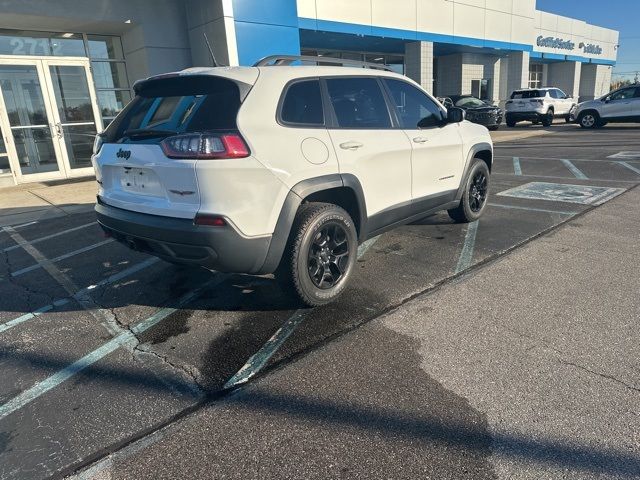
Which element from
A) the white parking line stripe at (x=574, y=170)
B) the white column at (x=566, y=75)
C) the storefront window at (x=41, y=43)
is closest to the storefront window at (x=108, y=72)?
the storefront window at (x=41, y=43)

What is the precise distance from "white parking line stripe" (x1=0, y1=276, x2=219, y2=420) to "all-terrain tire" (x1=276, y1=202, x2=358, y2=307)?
1057mm

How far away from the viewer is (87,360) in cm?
305

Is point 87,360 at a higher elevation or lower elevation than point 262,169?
lower

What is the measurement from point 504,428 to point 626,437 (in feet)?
1.81

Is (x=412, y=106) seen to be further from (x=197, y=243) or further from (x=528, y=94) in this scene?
(x=528, y=94)

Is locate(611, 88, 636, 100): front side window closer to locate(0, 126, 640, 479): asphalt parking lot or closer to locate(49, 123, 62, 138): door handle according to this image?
locate(0, 126, 640, 479): asphalt parking lot

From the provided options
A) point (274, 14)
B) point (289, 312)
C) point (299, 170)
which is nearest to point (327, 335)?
point (289, 312)

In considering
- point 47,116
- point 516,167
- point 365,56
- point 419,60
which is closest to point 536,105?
point 419,60

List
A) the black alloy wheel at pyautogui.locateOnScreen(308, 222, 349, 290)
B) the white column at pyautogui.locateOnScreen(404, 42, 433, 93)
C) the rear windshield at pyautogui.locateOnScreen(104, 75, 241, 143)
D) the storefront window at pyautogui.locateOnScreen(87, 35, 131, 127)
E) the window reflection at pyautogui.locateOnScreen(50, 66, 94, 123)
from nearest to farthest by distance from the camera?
1. the rear windshield at pyautogui.locateOnScreen(104, 75, 241, 143)
2. the black alloy wheel at pyautogui.locateOnScreen(308, 222, 349, 290)
3. the window reflection at pyautogui.locateOnScreen(50, 66, 94, 123)
4. the storefront window at pyautogui.locateOnScreen(87, 35, 131, 127)
5. the white column at pyautogui.locateOnScreen(404, 42, 433, 93)

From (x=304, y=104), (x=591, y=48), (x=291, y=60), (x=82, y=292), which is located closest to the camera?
(x=304, y=104)

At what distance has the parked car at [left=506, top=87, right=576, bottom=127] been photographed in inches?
851

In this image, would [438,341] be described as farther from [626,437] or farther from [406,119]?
[406,119]

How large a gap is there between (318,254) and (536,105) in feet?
71.5

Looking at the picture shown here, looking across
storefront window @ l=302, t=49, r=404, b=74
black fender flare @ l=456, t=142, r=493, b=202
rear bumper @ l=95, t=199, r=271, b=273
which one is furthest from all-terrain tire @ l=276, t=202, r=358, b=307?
storefront window @ l=302, t=49, r=404, b=74
